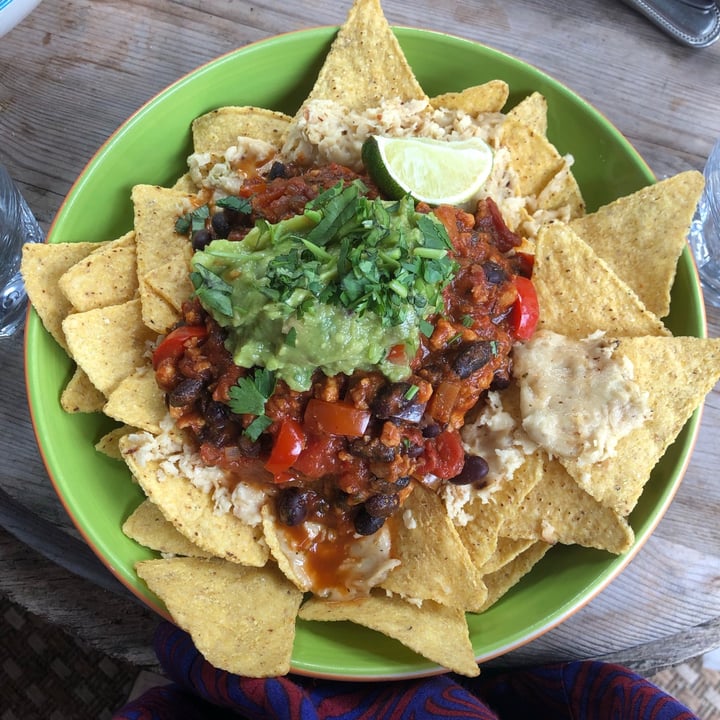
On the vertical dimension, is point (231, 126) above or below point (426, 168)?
below

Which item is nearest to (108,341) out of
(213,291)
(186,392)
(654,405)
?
(186,392)

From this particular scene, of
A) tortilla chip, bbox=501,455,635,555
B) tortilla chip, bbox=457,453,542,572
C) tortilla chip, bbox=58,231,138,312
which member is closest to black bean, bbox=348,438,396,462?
tortilla chip, bbox=457,453,542,572

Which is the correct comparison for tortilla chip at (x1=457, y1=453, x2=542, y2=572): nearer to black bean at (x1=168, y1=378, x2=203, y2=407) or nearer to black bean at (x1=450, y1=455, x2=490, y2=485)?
black bean at (x1=450, y1=455, x2=490, y2=485)

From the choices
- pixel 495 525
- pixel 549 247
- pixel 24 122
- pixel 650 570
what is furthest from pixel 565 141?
pixel 24 122

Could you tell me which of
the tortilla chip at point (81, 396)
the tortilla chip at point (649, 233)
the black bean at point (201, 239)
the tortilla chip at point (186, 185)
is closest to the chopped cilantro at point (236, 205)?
the black bean at point (201, 239)

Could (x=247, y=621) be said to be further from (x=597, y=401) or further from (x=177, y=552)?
(x=597, y=401)

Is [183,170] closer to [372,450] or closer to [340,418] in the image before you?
[340,418]

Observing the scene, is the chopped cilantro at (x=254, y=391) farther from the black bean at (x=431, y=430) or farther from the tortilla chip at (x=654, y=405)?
the tortilla chip at (x=654, y=405)
